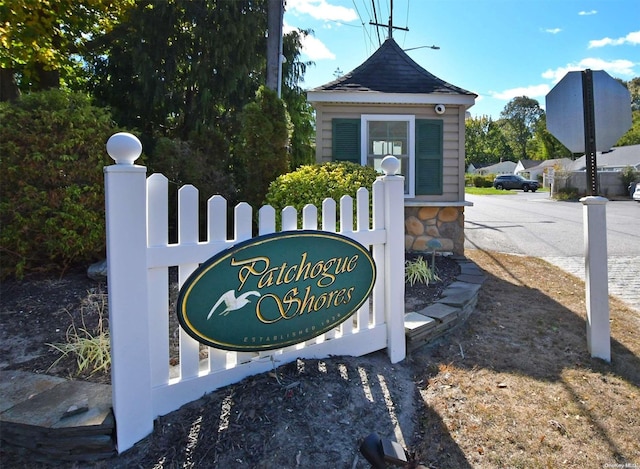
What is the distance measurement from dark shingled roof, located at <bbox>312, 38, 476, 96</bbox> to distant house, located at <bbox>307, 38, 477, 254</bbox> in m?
0.01

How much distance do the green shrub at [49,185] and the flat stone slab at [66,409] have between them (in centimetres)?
217

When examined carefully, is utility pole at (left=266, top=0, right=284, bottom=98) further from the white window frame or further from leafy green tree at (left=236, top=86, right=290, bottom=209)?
the white window frame

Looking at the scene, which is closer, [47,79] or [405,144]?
[405,144]

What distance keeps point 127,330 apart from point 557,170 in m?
26.4

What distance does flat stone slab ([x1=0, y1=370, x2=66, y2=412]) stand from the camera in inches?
72.2

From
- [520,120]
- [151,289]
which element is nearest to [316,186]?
[151,289]

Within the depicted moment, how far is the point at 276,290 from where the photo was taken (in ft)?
6.73

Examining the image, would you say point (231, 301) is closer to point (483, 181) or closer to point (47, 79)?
point (47, 79)

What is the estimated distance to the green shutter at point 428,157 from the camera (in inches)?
228

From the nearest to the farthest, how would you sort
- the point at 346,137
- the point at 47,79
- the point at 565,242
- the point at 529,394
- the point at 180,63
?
the point at 529,394 < the point at 346,137 < the point at 47,79 < the point at 180,63 < the point at 565,242

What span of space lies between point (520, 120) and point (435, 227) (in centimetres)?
6781

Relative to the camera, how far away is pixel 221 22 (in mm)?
7289

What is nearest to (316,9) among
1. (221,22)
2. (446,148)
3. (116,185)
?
(221,22)

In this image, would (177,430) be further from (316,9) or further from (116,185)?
(316,9)
